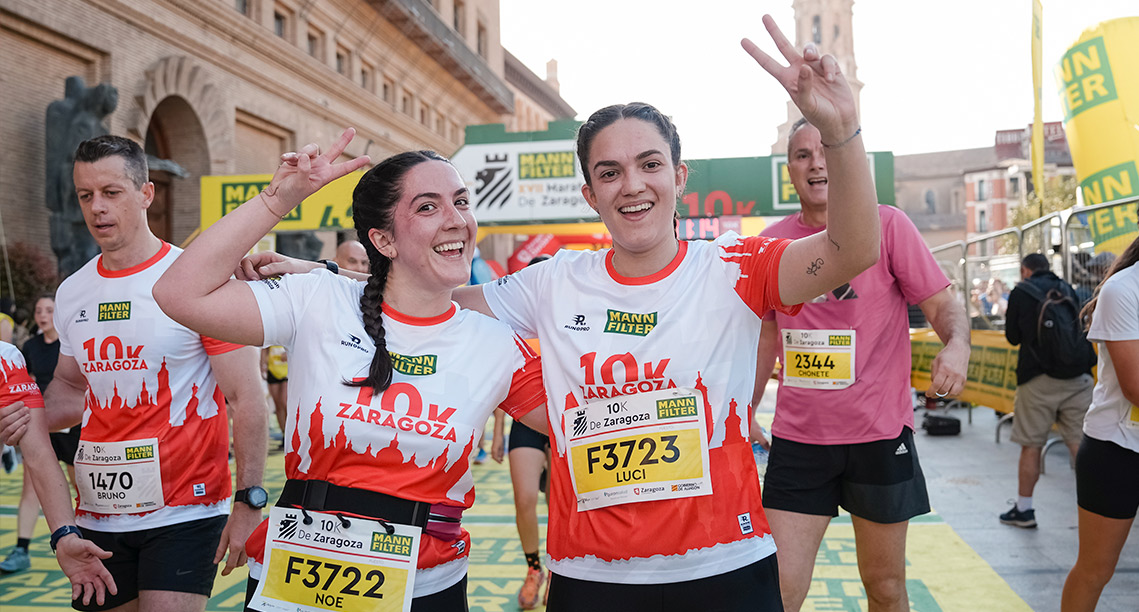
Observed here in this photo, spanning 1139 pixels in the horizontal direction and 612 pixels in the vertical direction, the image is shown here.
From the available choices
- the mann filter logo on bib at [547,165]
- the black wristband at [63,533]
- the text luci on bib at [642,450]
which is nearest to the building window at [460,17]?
the mann filter logo on bib at [547,165]

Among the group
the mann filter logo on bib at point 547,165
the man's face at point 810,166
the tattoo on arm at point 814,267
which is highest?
the mann filter logo on bib at point 547,165

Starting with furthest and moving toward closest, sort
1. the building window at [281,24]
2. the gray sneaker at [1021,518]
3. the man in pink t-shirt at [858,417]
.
Result: the building window at [281,24] → the gray sneaker at [1021,518] → the man in pink t-shirt at [858,417]

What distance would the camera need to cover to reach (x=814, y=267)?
7.07ft

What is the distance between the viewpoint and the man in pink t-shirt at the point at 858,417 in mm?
3490

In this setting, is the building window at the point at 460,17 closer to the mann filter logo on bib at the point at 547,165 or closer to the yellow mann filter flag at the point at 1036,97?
the mann filter logo on bib at the point at 547,165

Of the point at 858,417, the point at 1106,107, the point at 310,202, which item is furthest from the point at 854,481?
the point at 310,202

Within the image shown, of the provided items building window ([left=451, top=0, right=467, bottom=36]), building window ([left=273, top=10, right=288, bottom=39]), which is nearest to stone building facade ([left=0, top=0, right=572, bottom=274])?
building window ([left=273, top=10, right=288, bottom=39])

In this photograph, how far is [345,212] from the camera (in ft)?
43.9

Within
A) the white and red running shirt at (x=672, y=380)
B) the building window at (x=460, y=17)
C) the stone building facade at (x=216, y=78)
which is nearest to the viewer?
the white and red running shirt at (x=672, y=380)

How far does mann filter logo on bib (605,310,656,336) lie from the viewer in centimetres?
235

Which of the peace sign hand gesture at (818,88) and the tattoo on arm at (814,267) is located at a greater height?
the peace sign hand gesture at (818,88)

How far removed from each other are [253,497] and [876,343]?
2420mm

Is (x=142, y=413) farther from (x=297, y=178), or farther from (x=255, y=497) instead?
(x=297, y=178)

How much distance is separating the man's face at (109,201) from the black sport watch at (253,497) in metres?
1.15
